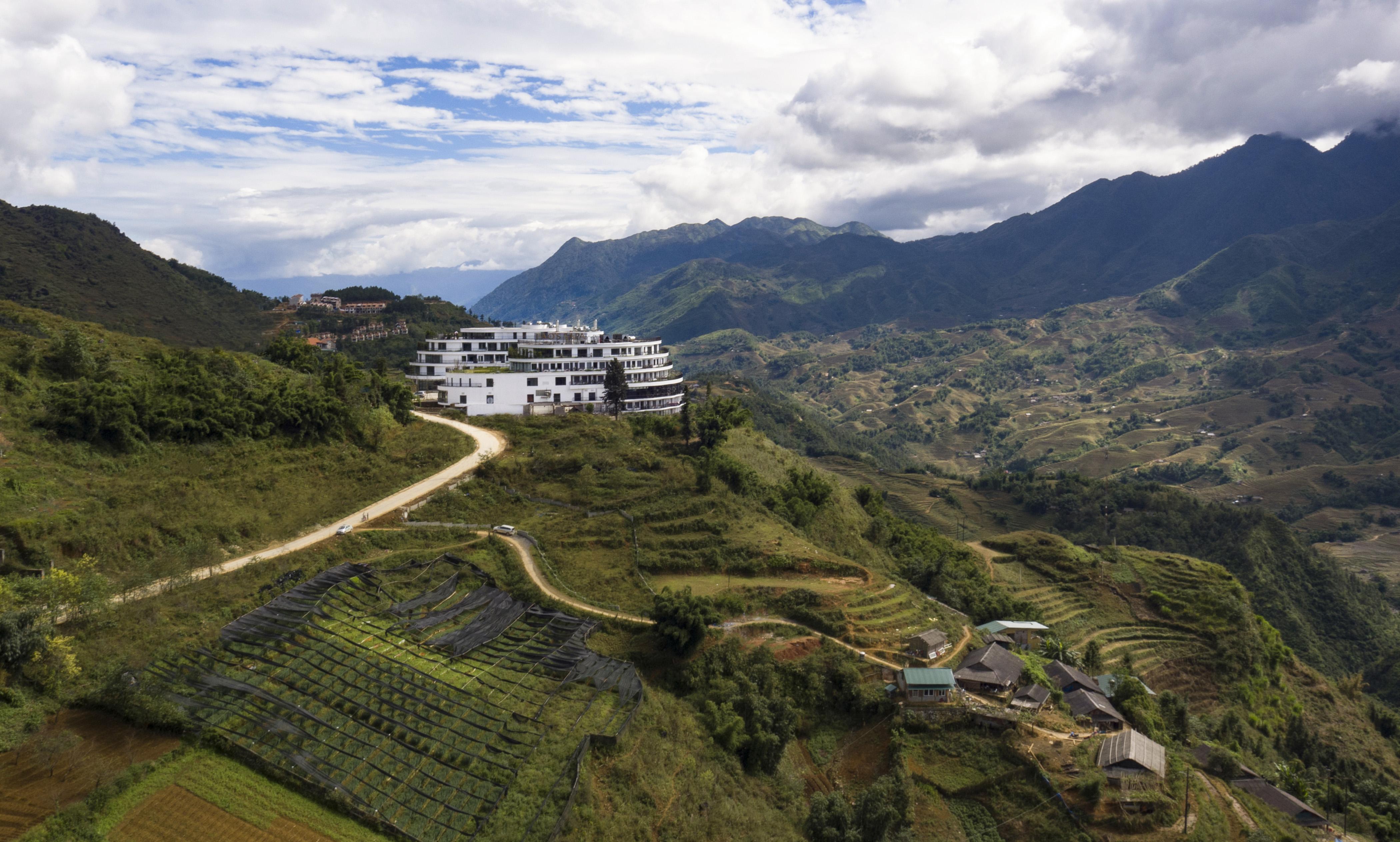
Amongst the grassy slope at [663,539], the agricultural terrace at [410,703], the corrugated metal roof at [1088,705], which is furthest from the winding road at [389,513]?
the corrugated metal roof at [1088,705]

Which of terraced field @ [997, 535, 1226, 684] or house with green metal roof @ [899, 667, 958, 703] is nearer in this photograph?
house with green metal roof @ [899, 667, 958, 703]

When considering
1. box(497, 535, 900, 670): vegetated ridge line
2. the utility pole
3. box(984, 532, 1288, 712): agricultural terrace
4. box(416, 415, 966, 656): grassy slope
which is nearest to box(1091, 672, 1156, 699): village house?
box(984, 532, 1288, 712): agricultural terrace

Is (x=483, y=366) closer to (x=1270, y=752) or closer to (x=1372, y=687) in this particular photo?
(x=1270, y=752)

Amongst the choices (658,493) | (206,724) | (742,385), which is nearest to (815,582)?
(658,493)

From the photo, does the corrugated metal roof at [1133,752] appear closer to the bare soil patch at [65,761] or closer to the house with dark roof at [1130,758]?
the house with dark roof at [1130,758]

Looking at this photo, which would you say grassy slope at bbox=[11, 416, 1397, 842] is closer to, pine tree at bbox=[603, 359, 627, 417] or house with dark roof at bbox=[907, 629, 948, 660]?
house with dark roof at bbox=[907, 629, 948, 660]

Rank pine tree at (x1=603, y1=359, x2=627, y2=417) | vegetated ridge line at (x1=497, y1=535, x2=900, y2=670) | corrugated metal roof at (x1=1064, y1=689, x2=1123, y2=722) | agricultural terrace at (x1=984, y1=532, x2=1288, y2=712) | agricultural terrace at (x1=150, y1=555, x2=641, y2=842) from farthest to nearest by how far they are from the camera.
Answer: pine tree at (x1=603, y1=359, x2=627, y2=417), agricultural terrace at (x1=984, y1=532, x2=1288, y2=712), vegetated ridge line at (x1=497, y1=535, x2=900, y2=670), corrugated metal roof at (x1=1064, y1=689, x2=1123, y2=722), agricultural terrace at (x1=150, y1=555, x2=641, y2=842)

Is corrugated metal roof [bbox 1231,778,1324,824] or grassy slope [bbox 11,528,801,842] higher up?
grassy slope [bbox 11,528,801,842]
